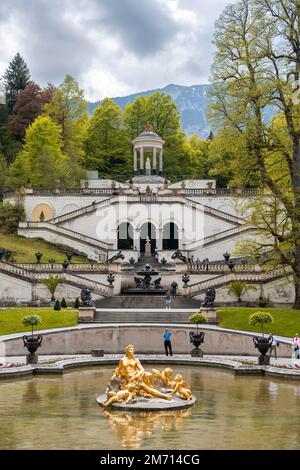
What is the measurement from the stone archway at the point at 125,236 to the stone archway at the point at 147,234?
3.67 ft

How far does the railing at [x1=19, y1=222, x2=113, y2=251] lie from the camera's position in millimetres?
57812

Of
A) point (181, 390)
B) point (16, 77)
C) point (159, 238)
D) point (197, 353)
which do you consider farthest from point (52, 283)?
point (16, 77)

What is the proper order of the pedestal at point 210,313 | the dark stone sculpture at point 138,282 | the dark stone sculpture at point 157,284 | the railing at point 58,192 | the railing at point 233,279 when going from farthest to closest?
the railing at point 58,192, the dark stone sculpture at point 138,282, the dark stone sculpture at point 157,284, the railing at point 233,279, the pedestal at point 210,313

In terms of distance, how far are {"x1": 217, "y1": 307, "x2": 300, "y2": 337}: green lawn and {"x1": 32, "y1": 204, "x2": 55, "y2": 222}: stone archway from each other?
1293 inches

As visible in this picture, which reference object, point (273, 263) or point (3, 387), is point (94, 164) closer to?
point (273, 263)

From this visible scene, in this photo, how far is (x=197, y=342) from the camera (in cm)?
2864

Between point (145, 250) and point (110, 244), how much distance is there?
386 cm

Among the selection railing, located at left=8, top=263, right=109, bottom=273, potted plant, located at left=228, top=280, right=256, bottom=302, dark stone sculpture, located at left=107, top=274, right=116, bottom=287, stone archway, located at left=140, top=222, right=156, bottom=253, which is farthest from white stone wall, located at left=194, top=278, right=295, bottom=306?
stone archway, located at left=140, top=222, right=156, bottom=253

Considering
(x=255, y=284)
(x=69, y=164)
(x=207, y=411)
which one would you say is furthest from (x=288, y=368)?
(x=69, y=164)

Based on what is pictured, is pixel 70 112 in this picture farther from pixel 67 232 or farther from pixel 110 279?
pixel 110 279

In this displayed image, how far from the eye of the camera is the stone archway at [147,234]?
62.5 metres

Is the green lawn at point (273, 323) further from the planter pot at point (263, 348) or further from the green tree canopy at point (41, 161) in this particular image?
the green tree canopy at point (41, 161)

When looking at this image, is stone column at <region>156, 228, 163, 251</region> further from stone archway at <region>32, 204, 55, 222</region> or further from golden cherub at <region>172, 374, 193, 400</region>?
golden cherub at <region>172, 374, 193, 400</region>

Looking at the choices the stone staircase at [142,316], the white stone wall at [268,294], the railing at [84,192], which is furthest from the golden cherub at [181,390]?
the railing at [84,192]
